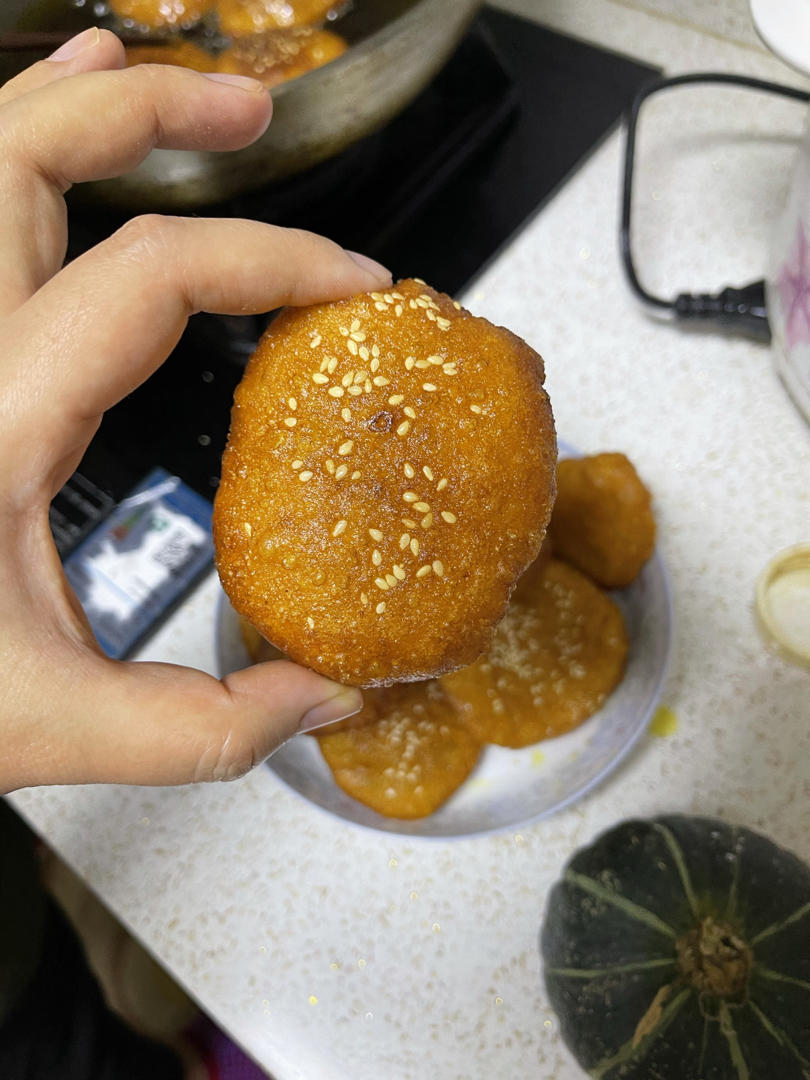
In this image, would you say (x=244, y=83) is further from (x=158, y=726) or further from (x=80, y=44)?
(x=158, y=726)

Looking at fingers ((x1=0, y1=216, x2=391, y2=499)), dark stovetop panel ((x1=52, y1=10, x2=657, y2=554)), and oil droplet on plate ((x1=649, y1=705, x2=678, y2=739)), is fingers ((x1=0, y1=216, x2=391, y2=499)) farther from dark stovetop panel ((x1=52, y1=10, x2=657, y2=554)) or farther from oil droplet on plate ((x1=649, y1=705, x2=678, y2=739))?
oil droplet on plate ((x1=649, y1=705, x2=678, y2=739))

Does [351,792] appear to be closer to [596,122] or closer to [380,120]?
[380,120]

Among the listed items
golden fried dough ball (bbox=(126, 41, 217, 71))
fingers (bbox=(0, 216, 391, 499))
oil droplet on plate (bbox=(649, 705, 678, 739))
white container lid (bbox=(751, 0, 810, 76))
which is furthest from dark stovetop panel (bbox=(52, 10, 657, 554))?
oil droplet on plate (bbox=(649, 705, 678, 739))

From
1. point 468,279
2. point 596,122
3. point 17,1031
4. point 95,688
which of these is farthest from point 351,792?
point 596,122

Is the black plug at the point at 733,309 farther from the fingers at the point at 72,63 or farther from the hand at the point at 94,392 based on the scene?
the fingers at the point at 72,63

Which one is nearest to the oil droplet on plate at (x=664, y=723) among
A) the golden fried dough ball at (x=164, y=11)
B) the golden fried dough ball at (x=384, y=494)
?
the golden fried dough ball at (x=384, y=494)

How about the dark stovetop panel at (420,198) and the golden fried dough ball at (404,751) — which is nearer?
the golden fried dough ball at (404,751)
